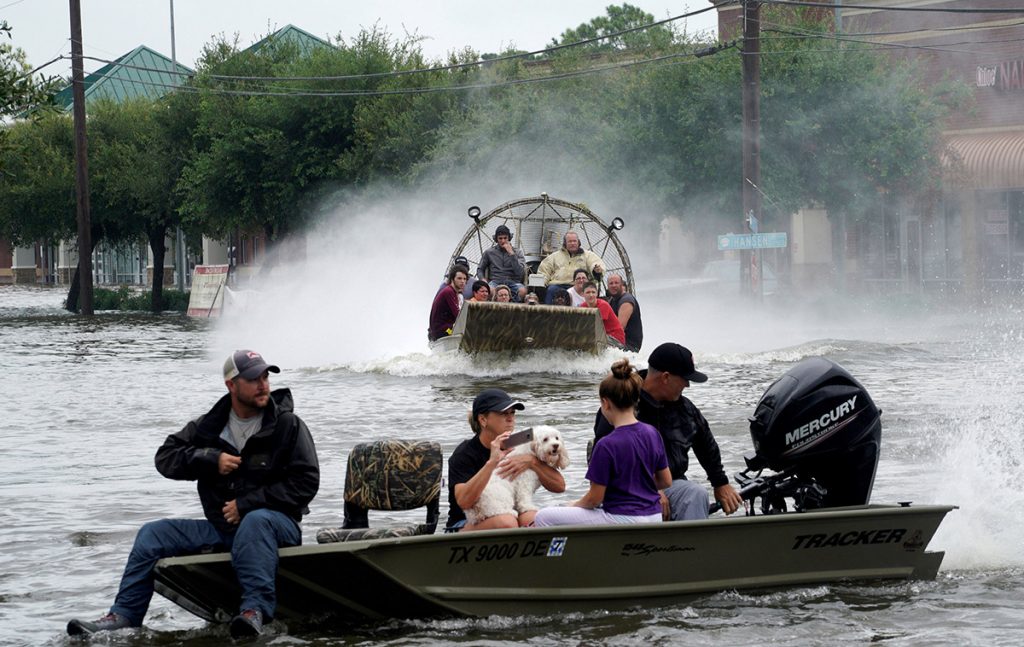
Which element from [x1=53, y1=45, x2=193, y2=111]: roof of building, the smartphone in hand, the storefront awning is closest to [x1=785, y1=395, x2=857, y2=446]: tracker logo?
the smartphone in hand

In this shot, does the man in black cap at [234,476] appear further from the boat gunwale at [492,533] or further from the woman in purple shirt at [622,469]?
the woman in purple shirt at [622,469]

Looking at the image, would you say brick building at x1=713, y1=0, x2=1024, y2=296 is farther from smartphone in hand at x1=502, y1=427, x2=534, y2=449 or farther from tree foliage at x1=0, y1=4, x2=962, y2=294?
smartphone in hand at x1=502, y1=427, x2=534, y2=449

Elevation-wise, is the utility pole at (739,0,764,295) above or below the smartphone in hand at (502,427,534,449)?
above

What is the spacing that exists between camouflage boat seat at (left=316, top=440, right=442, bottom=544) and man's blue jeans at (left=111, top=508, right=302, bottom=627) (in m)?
0.72

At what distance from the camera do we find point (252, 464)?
294 inches

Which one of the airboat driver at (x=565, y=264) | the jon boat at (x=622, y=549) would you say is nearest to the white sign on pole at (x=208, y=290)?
the airboat driver at (x=565, y=264)

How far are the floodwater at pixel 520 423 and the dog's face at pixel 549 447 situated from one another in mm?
845

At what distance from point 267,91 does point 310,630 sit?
4289 centimetres

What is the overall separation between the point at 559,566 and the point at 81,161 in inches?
1529

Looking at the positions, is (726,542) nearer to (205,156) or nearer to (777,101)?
(777,101)

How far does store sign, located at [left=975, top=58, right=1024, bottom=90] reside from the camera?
40.0 meters

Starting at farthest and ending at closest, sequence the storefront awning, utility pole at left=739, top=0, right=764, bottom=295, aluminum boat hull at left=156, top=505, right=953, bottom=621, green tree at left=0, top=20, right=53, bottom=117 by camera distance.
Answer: the storefront awning → utility pole at left=739, top=0, right=764, bottom=295 → green tree at left=0, top=20, right=53, bottom=117 → aluminum boat hull at left=156, top=505, right=953, bottom=621

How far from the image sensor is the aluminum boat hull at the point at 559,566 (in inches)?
289

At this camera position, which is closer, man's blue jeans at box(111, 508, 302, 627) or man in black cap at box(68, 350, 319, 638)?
man's blue jeans at box(111, 508, 302, 627)
